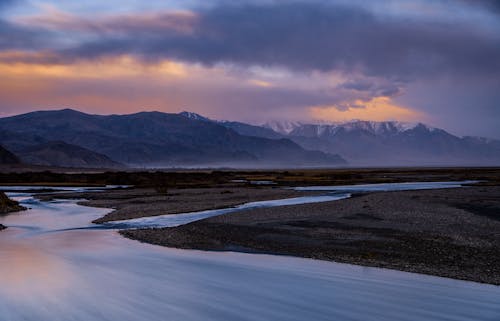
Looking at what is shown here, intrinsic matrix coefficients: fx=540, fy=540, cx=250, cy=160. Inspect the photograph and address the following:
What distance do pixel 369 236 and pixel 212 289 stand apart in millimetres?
9595

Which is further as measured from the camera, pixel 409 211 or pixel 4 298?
pixel 409 211

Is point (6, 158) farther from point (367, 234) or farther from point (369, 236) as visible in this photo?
point (369, 236)

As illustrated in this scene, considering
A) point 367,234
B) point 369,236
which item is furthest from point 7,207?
point 369,236

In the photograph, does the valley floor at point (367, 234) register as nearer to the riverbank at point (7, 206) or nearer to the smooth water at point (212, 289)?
the smooth water at point (212, 289)

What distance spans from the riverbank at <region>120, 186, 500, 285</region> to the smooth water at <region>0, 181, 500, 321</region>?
48.8 inches

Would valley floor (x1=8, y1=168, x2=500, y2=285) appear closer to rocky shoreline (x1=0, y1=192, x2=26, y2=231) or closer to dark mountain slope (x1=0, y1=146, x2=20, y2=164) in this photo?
rocky shoreline (x1=0, y1=192, x2=26, y2=231)


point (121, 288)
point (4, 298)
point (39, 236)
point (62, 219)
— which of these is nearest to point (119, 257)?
point (121, 288)

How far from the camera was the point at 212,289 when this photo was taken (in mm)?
16000

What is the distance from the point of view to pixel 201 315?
1357cm

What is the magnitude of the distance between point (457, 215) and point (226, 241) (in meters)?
14.5

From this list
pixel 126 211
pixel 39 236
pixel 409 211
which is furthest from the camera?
pixel 126 211

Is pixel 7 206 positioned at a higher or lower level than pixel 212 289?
higher

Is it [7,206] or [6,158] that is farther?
[6,158]

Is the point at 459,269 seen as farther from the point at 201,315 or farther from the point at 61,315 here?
the point at 61,315
